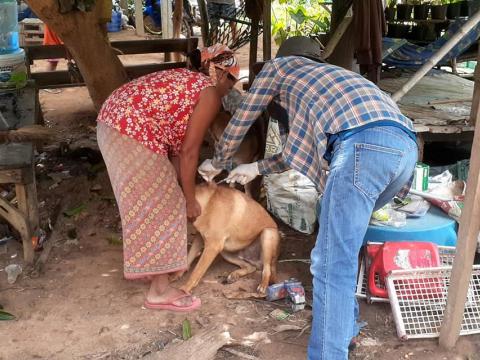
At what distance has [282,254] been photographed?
456cm

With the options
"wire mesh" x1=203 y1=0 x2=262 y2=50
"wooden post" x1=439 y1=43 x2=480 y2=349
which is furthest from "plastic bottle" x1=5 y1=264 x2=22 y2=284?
"wire mesh" x1=203 y1=0 x2=262 y2=50

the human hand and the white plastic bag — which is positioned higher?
the human hand

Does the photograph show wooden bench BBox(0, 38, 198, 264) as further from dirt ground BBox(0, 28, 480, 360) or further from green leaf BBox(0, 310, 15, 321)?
green leaf BBox(0, 310, 15, 321)

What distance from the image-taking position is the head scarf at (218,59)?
327cm

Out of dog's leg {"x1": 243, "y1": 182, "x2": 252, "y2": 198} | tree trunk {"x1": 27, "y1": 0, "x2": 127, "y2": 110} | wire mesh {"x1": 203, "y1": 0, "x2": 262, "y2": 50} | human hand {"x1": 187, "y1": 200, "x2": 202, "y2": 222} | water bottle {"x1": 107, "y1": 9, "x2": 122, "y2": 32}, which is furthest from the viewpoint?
water bottle {"x1": 107, "y1": 9, "x2": 122, "y2": 32}

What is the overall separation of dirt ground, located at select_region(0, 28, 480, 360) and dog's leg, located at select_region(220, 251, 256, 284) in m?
0.05

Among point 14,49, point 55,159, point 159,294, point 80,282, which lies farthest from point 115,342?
point 14,49

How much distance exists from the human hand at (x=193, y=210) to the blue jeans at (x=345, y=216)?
109 cm

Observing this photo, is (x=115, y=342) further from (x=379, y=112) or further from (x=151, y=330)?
(x=379, y=112)

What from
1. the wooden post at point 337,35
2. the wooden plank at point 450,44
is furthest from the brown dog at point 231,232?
the wooden post at point 337,35

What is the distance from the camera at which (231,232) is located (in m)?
4.08

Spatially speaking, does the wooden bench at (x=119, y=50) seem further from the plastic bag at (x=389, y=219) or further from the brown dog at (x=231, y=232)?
the plastic bag at (x=389, y=219)

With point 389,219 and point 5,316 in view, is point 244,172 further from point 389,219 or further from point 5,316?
point 5,316

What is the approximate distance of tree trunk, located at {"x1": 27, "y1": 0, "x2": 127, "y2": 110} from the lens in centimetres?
469
